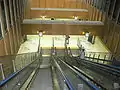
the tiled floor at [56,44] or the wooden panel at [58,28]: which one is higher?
the wooden panel at [58,28]

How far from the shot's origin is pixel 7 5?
768cm

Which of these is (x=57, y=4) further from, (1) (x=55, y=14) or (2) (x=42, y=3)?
(1) (x=55, y=14)

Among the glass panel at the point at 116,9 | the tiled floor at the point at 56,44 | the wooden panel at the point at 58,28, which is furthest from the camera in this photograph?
the tiled floor at the point at 56,44

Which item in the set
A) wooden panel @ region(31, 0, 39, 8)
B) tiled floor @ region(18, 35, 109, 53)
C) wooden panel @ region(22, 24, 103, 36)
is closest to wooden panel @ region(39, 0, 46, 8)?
wooden panel @ region(31, 0, 39, 8)

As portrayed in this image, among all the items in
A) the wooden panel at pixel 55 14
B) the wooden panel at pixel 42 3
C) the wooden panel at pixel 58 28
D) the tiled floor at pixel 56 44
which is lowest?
the tiled floor at pixel 56 44

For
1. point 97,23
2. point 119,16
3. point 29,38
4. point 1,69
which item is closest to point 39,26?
point 29,38

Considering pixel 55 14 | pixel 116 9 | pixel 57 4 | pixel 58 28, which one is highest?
pixel 116 9

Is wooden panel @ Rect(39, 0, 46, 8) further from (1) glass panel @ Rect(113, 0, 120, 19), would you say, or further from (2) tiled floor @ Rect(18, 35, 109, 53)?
(1) glass panel @ Rect(113, 0, 120, 19)

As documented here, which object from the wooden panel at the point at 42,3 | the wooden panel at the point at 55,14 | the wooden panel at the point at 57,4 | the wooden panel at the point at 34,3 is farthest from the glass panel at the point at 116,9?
the wooden panel at the point at 34,3

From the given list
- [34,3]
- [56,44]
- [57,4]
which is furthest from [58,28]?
[34,3]

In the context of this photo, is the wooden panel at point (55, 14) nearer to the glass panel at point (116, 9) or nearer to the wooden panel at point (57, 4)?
the wooden panel at point (57, 4)

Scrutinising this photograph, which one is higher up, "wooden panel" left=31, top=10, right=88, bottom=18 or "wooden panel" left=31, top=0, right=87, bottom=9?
"wooden panel" left=31, top=0, right=87, bottom=9

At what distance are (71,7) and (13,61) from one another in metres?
9.50

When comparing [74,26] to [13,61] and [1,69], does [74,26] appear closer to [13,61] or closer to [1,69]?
[13,61]
